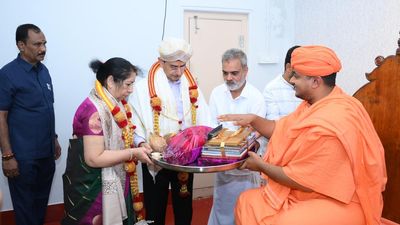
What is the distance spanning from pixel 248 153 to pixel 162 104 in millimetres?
793

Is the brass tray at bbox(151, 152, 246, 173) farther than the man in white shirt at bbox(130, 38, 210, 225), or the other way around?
the man in white shirt at bbox(130, 38, 210, 225)

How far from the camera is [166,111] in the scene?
256 cm

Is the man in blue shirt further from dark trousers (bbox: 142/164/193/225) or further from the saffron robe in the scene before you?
the saffron robe

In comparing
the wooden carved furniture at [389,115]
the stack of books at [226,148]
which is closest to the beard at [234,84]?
the stack of books at [226,148]

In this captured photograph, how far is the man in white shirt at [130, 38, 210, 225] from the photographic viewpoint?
97.7 inches

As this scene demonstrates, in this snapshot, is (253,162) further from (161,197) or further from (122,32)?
(122,32)

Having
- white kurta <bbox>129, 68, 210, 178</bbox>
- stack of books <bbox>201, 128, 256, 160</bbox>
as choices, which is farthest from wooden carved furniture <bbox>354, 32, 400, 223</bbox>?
white kurta <bbox>129, 68, 210, 178</bbox>

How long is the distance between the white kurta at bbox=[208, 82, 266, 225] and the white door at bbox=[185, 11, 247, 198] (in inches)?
53.2

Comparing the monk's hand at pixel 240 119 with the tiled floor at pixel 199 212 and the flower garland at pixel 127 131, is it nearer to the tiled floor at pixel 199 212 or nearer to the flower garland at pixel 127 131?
the flower garland at pixel 127 131

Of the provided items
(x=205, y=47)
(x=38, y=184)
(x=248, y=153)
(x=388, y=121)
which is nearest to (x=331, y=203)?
(x=248, y=153)

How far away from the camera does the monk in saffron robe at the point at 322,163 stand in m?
1.73

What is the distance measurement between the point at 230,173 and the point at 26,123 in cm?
179

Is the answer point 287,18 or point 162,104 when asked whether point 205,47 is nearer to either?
point 287,18

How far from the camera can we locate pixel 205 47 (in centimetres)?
428
